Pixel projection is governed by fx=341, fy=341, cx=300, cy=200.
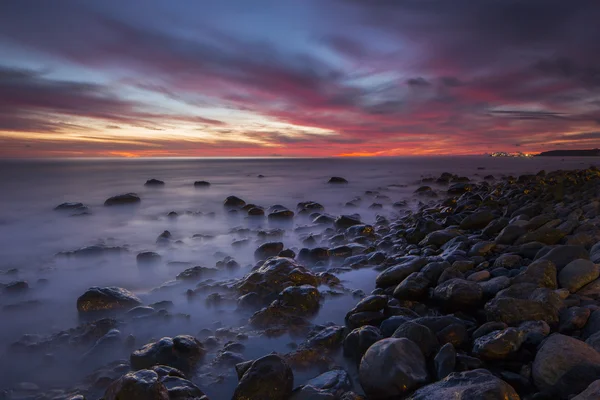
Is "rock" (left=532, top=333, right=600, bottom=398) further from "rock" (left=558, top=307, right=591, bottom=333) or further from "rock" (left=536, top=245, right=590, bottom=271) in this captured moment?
"rock" (left=536, top=245, right=590, bottom=271)

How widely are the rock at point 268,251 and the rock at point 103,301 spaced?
347cm

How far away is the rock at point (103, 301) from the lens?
221 inches

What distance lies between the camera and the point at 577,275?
4.55 m

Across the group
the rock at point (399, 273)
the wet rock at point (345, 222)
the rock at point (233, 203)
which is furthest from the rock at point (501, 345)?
the rock at point (233, 203)

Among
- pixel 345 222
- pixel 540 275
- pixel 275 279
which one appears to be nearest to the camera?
pixel 540 275

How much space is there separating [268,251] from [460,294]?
16.8ft

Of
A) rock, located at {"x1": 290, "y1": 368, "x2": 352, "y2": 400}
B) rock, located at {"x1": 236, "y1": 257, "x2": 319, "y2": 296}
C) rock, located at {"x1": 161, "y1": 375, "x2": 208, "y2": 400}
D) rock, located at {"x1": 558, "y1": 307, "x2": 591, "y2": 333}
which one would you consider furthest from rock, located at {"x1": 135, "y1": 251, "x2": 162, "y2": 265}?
rock, located at {"x1": 558, "y1": 307, "x2": 591, "y2": 333}

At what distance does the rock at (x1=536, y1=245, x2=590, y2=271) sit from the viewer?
5.03m

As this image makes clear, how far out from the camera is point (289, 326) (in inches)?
199

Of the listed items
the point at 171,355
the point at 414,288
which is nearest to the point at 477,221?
the point at 414,288

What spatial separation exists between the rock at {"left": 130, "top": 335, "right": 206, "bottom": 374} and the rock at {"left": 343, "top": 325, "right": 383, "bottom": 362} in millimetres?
1842

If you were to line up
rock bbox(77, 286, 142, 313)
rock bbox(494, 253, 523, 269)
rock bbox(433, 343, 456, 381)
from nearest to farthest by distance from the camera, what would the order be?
rock bbox(433, 343, 456, 381) < rock bbox(77, 286, 142, 313) < rock bbox(494, 253, 523, 269)

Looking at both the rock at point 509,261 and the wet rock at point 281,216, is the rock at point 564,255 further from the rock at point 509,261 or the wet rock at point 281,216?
the wet rock at point 281,216

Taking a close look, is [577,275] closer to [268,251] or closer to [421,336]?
[421,336]
